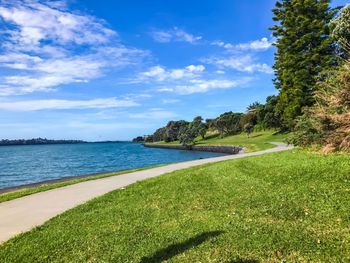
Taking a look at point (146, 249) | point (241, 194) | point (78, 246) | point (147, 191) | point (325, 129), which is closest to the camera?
point (146, 249)

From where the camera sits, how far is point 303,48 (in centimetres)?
3156

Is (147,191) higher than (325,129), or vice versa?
(325,129)

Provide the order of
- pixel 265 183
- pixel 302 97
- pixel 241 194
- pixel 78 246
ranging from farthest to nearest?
pixel 302 97, pixel 265 183, pixel 241 194, pixel 78 246

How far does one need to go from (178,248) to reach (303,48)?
29.7m

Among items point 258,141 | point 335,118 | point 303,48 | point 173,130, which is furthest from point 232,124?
point 335,118

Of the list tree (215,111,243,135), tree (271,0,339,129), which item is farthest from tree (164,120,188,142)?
tree (271,0,339,129)

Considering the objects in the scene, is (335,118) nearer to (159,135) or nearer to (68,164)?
(68,164)

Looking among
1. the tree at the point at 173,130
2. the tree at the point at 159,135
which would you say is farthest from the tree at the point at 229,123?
the tree at the point at 159,135

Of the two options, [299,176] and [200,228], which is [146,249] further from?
[299,176]

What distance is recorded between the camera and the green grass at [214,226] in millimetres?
5707

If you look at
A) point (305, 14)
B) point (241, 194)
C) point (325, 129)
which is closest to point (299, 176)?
point (241, 194)

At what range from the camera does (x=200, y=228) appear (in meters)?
7.07

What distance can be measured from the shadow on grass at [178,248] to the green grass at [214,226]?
2 cm

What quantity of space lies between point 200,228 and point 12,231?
15.1ft
